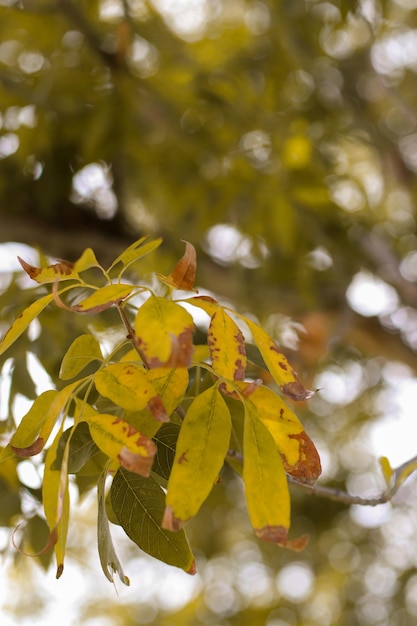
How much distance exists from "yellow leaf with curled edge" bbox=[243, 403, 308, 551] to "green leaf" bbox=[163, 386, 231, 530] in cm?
1

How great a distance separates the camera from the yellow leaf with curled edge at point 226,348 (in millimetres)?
301

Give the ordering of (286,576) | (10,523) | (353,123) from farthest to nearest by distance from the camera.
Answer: (286,576) < (353,123) < (10,523)

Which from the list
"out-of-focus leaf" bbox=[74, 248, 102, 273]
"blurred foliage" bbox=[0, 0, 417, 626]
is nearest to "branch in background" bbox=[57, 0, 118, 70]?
"blurred foliage" bbox=[0, 0, 417, 626]

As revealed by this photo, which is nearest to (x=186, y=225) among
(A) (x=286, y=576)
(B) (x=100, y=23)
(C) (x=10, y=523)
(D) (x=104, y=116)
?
(D) (x=104, y=116)

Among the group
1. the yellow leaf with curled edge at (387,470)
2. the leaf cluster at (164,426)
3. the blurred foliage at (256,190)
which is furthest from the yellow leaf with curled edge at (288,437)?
the blurred foliage at (256,190)

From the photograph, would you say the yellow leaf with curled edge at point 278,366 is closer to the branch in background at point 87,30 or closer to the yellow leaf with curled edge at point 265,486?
the yellow leaf with curled edge at point 265,486

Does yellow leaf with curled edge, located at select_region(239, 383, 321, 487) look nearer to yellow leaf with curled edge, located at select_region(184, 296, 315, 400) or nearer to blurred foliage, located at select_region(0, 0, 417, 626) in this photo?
yellow leaf with curled edge, located at select_region(184, 296, 315, 400)

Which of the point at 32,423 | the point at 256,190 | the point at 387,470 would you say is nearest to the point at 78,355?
the point at 32,423

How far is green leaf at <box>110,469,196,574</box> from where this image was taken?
331 millimetres

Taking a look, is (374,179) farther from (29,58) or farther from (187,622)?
(187,622)

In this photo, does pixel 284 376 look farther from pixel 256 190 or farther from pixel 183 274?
pixel 256 190

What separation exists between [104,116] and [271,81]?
0.23m

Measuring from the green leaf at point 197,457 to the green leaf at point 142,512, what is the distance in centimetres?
6

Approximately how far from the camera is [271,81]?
1.00m
